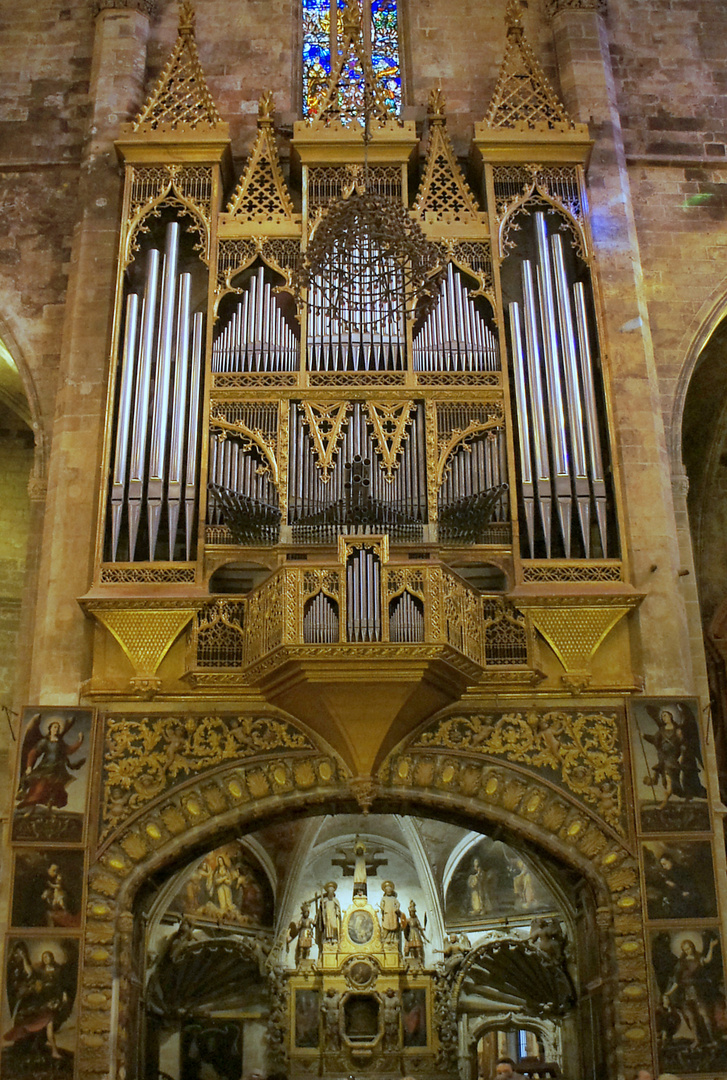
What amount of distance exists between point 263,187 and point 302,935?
10796 millimetres

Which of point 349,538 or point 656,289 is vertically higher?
point 656,289

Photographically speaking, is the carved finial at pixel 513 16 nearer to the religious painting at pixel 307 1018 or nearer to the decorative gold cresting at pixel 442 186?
the decorative gold cresting at pixel 442 186

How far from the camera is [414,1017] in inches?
724

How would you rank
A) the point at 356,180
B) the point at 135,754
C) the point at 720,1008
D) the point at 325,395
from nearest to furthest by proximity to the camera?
1. the point at 720,1008
2. the point at 135,754
3. the point at 325,395
4. the point at 356,180

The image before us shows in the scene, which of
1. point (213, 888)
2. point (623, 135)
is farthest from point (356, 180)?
point (213, 888)

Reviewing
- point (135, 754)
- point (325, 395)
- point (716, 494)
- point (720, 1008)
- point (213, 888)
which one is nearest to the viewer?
point (720, 1008)

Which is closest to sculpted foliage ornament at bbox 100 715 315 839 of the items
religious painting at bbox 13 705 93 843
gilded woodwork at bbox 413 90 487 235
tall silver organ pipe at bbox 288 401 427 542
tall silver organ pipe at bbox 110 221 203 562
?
religious painting at bbox 13 705 93 843

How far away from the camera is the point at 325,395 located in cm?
1570

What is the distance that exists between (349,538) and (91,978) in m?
5.41

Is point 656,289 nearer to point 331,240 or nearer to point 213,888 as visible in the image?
point 331,240

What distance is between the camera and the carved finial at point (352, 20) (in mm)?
15016

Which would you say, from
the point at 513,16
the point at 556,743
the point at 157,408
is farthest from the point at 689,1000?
the point at 513,16

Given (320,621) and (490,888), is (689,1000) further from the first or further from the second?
(490,888)

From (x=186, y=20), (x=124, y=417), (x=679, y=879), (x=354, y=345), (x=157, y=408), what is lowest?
(x=679, y=879)
